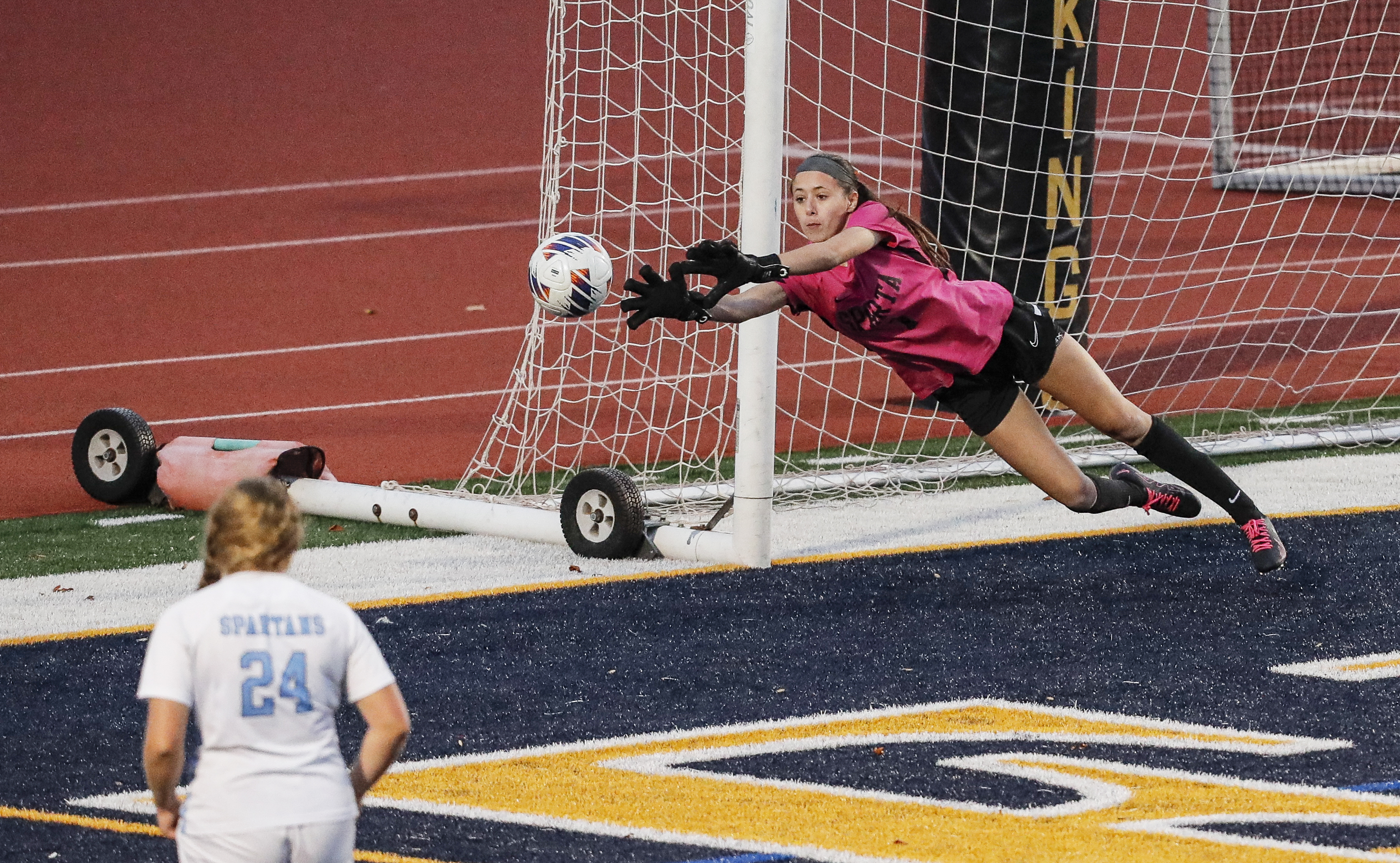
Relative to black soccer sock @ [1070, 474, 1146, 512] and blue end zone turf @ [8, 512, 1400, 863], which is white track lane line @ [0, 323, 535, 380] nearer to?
blue end zone turf @ [8, 512, 1400, 863]

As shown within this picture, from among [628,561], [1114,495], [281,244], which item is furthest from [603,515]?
[281,244]

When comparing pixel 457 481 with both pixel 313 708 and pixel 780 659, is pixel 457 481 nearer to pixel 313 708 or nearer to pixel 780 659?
pixel 780 659

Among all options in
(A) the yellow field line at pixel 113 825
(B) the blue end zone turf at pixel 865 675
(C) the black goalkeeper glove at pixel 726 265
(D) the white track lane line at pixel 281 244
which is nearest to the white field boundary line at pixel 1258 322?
(B) the blue end zone turf at pixel 865 675

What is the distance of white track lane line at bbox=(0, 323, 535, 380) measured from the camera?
447 inches

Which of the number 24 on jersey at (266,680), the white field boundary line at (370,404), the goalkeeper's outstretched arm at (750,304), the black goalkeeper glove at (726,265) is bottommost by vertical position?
the white field boundary line at (370,404)

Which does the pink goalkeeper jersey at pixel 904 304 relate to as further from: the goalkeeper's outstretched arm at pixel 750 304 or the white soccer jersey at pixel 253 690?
the white soccer jersey at pixel 253 690

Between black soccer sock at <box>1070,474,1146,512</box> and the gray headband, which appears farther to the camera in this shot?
black soccer sock at <box>1070,474,1146,512</box>

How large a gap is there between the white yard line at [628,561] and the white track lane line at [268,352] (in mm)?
3211

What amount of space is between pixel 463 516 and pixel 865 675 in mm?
2565

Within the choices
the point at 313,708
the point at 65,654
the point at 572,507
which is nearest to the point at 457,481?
the point at 572,507

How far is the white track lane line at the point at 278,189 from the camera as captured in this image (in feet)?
52.1

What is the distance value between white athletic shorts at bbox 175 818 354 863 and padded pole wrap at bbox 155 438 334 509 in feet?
17.6

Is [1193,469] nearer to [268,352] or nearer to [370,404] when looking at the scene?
[370,404]

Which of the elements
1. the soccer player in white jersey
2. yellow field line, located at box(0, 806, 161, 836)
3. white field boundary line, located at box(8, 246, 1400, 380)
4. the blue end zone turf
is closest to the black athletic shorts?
the blue end zone turf
